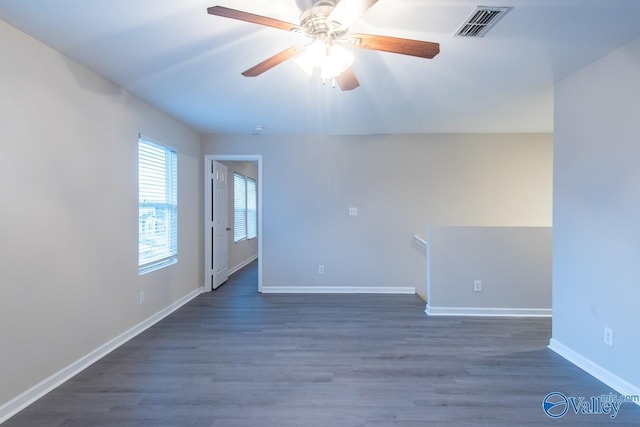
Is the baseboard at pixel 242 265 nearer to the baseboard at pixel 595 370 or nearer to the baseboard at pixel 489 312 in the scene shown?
the baseboard at pixel 489 312

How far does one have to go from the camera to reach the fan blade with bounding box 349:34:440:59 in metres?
1.61

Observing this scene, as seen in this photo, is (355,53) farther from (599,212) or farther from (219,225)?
(219,225)

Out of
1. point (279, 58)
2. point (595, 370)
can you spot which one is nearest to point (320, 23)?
point (279, 58)

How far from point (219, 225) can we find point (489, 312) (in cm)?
389

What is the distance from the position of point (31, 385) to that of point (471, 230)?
13.4 feet

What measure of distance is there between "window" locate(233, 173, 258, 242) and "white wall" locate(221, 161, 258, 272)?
0.35 feet

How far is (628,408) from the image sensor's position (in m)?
2.07

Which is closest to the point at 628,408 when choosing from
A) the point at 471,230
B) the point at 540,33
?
the point at 471,230

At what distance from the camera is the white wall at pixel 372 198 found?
4754 mm

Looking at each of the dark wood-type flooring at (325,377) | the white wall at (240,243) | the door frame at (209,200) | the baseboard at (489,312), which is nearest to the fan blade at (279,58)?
the dark wood-type flooring at (325,377)

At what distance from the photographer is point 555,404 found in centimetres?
210

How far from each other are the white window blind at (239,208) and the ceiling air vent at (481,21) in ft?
16.7

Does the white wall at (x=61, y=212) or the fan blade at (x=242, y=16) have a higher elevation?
the fan blade at (x=242, y=16)

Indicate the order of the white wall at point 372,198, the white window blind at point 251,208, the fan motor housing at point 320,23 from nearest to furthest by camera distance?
the fan motor housing at point 320,23, the white wall at point 372,198, the white window blind at point 251,208
